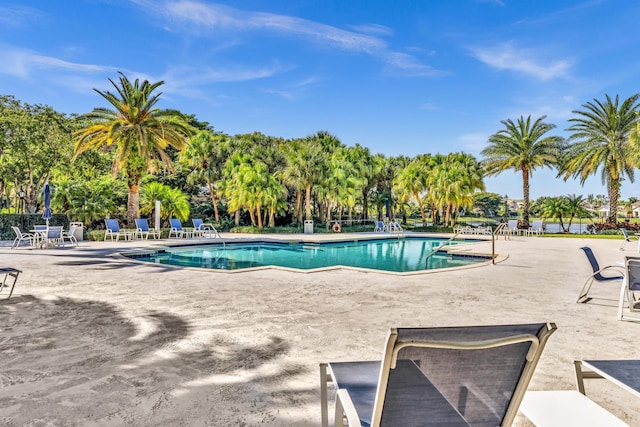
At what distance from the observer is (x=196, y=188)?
1214 inches

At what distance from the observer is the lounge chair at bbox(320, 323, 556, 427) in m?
1.28

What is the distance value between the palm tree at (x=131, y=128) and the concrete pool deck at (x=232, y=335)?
38.0 ft

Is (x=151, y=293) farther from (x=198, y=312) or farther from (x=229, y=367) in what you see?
(x=229, y=367)

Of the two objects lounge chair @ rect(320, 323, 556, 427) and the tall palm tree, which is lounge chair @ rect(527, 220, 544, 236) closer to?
the tall palm tree

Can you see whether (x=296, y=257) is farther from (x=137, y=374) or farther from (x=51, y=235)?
(x=137, y=374)

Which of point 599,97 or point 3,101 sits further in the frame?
point 599,97

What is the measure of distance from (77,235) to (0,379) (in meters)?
16.3

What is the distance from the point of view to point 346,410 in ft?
4.71

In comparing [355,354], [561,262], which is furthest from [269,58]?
[355,354]

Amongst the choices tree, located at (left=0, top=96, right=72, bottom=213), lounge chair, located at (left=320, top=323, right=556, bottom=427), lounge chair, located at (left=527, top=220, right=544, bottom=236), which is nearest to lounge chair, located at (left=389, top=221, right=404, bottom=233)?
lounge chair, located at (left=527, top=220, right=544, bottom=236)

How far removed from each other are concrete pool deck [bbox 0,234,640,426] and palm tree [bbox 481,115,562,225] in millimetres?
23298

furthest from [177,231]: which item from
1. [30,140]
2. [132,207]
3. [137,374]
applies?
[137,374]

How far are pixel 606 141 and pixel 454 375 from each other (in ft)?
101

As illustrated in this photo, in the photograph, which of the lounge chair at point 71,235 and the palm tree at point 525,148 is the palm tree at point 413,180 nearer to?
the palm tree at point 525,148
